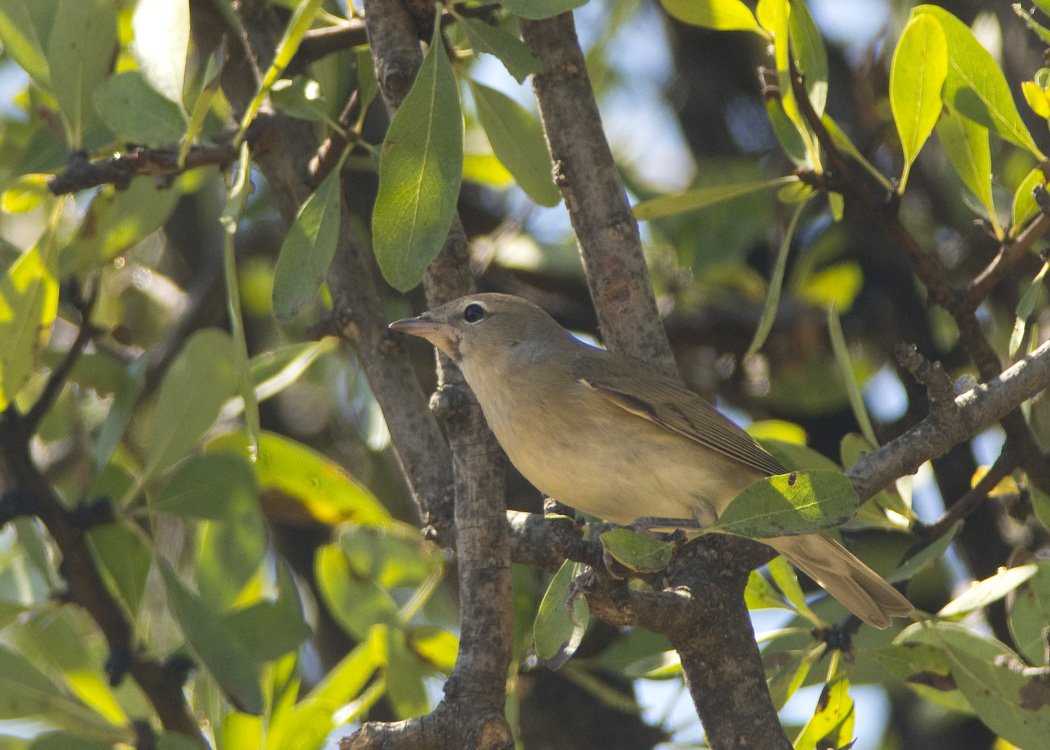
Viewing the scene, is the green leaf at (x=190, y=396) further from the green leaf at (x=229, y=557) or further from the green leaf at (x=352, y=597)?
the green leaf at (x=352, y=597)

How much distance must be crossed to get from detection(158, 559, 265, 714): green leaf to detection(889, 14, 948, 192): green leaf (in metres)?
1.93

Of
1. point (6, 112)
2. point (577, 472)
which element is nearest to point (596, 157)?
point (577, 472)

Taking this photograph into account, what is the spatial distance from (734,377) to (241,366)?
8.40ft

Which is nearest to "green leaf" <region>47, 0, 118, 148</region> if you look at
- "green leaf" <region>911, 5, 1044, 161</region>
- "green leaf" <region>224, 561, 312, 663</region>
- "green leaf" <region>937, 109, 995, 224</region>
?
"green leaf" <region>224, 561, 312, 663</region>

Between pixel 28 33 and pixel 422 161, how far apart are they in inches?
46.4

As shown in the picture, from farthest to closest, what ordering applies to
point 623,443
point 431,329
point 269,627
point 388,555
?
point 388,555, point 431,329, point 623,443, point 269,627

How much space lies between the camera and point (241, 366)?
2.26 meters

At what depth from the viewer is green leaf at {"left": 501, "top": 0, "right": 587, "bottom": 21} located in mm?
2236

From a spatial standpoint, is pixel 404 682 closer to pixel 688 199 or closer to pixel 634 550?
pixel 634 550

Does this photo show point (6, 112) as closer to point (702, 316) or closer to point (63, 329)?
point (63, 329)

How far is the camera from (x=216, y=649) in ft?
8.58

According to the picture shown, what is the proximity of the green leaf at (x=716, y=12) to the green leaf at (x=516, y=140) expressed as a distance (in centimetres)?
44

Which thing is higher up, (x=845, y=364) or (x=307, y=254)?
(x=307, y=254)

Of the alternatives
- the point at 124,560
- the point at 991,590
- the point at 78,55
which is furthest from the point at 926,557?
the point at 78,55
